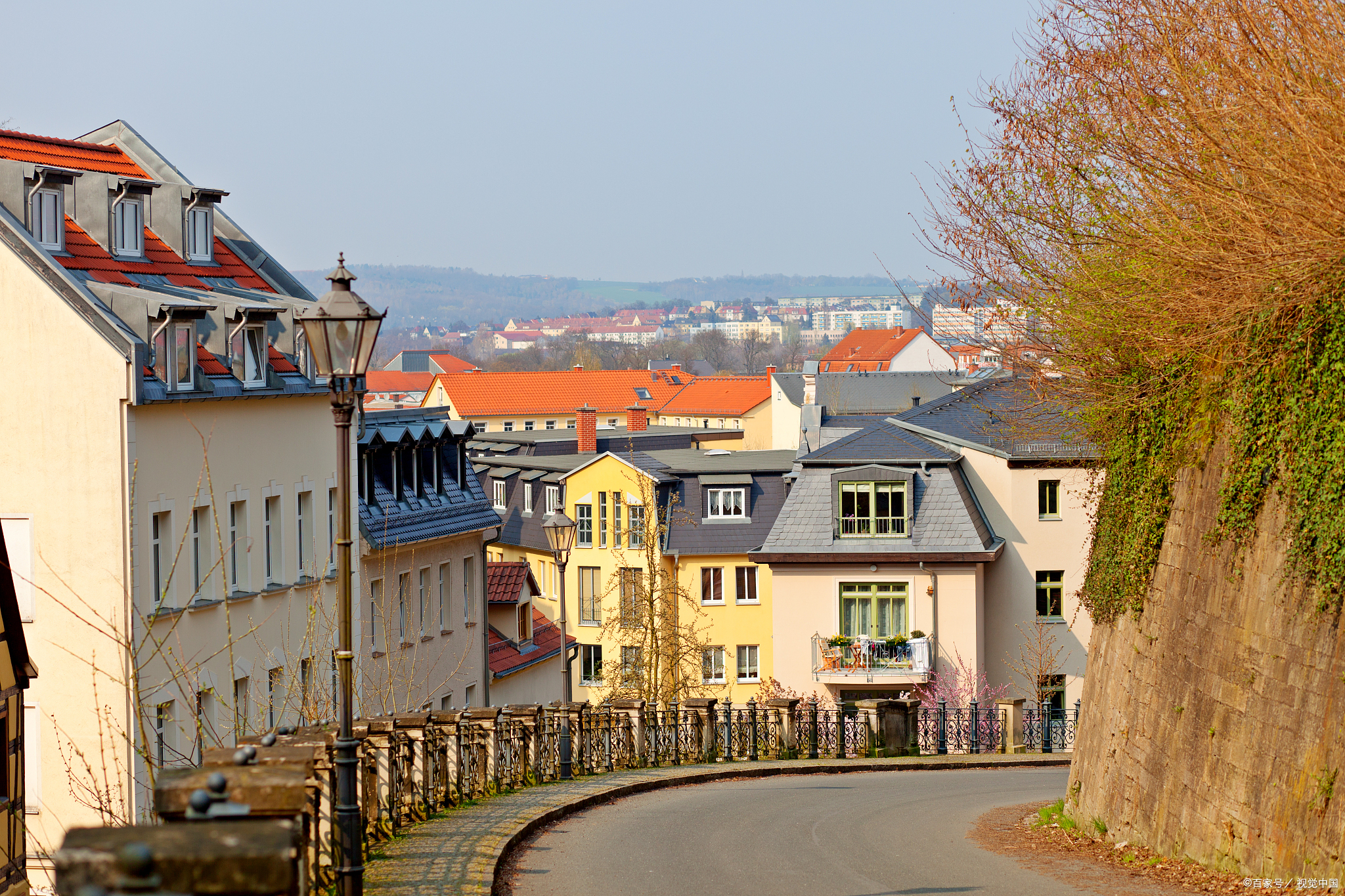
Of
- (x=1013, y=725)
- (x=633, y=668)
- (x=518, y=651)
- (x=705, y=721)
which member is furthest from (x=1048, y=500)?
(x=705, y=721)

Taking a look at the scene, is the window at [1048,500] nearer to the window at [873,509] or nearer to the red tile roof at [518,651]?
the window at [873,509]

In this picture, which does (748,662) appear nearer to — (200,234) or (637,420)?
(200,234)

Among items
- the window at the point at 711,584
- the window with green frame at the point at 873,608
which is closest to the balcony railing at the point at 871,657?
the window with green frame at the point at 873,608

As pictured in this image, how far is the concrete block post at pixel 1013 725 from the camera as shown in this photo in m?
28.9

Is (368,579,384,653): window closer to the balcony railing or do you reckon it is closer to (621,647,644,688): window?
(621,647,644,688): window

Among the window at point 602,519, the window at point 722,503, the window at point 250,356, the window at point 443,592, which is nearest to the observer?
the window at point 250,356

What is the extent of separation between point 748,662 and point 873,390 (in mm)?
49715

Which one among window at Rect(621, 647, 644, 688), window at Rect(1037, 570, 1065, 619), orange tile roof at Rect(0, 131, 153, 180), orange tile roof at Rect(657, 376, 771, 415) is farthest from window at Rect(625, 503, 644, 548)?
orange tile roof at Rect(657, 376, 771, 415)

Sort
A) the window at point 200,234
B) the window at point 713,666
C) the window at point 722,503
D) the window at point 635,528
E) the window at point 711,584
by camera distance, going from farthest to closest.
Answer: the window at point 635,528 < the window at point 722,503 < the window at point 711,584 < the window at point 713,666 < the window at point 200,234

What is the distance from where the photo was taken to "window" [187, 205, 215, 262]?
31.2 meters

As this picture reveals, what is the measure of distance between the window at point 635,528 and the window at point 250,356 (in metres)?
24.8

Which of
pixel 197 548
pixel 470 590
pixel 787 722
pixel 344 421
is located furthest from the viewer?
pixel 470 590

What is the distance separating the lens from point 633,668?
46.2 m

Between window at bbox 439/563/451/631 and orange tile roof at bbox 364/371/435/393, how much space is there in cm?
13081
